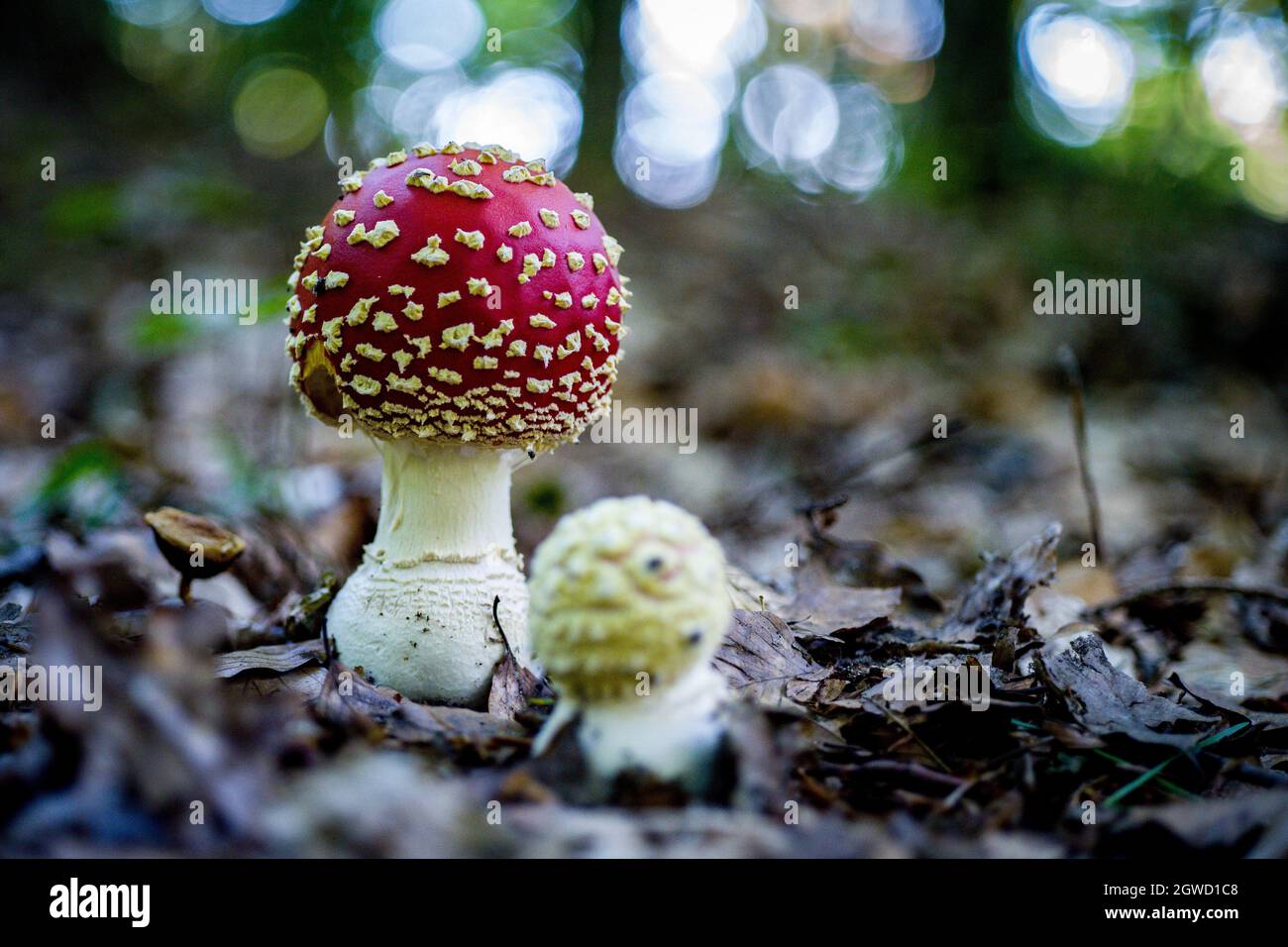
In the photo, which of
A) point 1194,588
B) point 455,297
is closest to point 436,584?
point 455,297

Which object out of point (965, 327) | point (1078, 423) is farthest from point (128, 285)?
point (1078, 423)

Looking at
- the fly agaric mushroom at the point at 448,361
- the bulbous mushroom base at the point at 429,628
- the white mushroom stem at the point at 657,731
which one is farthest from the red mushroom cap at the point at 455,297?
the white mushroom stem at the point at 657,731

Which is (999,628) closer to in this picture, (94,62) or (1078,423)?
(1078,423)

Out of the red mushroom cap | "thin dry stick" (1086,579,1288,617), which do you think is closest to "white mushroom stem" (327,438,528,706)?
the red mushroom cap

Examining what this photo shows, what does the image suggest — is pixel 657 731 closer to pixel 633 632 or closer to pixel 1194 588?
pixel 633 632

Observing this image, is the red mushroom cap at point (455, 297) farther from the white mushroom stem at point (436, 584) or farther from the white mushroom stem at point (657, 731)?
the white mushroom stem at point (657, 731)

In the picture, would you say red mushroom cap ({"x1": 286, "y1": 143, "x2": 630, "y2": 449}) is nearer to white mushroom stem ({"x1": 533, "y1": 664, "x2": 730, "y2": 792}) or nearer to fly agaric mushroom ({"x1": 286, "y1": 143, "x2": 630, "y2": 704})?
fly agaric mushroom ({"x1": 286, "y1": 143, "x2": 630, "y2": 704})

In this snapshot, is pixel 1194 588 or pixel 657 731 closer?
pixel 657 731
